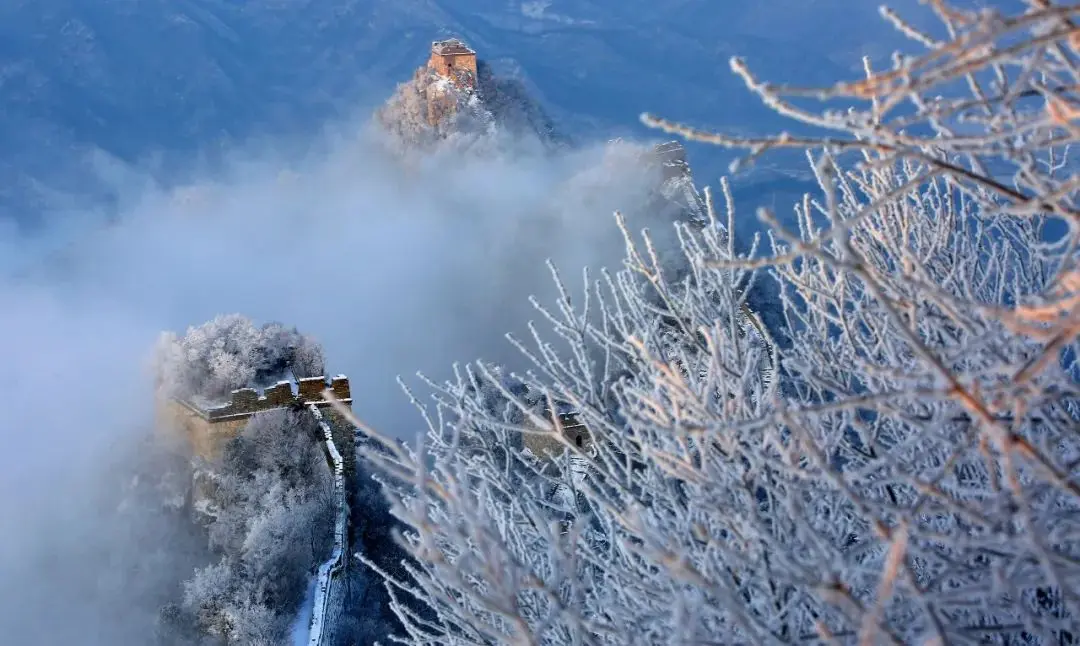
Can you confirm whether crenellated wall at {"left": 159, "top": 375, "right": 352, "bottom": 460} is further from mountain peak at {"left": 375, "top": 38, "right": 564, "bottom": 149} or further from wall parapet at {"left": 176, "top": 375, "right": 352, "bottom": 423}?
mountain peak at {"left": 375, "top": 38, "right": 564, "bottom": 149}

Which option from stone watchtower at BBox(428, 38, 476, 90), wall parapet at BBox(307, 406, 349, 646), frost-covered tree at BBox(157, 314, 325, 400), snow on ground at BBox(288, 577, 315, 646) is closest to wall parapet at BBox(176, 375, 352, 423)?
wall parapet at BBox(307, 406, 349, 646)

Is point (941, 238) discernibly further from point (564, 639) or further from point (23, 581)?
point (23, 581)

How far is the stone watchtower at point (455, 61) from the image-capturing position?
864 inches

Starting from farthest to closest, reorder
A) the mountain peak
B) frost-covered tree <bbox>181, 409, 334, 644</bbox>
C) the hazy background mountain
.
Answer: the mountain peak → the hazy background mountain → frost-covered tree <bbox>181, 409, 334, 644</bbox>

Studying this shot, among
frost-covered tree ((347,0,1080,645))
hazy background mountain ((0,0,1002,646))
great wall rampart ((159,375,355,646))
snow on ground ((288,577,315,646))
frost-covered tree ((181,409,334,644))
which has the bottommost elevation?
frost-covered tree ((347,0,1080,645))

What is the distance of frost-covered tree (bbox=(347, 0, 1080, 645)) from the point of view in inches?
64.7

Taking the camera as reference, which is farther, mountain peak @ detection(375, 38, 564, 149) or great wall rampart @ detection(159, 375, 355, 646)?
mountain peak @ detection(375, 38, 564, 149)

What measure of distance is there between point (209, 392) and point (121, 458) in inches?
68.7

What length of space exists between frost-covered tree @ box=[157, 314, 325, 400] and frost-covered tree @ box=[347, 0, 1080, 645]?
7.73 metres

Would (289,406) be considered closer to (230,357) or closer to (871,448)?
(230,357)

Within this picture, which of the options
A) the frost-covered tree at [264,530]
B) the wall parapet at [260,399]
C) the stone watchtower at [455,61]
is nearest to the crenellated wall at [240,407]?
the wall parapet at [260,399]

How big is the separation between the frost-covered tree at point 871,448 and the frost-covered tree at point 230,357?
7.73 meters

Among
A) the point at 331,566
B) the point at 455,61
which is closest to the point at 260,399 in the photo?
the point at 331,566

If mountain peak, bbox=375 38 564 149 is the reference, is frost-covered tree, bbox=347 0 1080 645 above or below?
below
